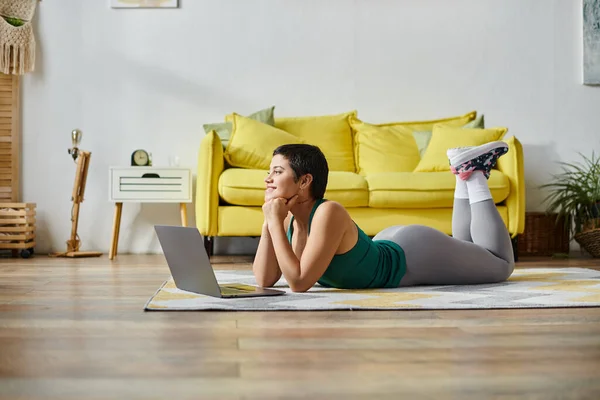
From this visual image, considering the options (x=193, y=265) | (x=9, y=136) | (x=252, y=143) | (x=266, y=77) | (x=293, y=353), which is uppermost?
(x=266, y=77)

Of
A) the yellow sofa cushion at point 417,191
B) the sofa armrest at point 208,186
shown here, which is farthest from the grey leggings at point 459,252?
the sofa armrest at point 208,186

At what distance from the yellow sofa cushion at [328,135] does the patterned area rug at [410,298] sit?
2.13m

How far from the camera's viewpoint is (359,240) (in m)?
2.26

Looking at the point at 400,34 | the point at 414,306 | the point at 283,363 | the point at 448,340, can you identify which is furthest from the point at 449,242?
the point at 400,34

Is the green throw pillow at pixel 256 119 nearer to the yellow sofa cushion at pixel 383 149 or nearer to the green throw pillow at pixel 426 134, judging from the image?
the yellow sofa cushion at pixel 383 149

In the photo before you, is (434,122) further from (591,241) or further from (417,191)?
(591,241)

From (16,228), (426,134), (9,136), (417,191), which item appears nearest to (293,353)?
(417,191)

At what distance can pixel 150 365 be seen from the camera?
1213 millimetres

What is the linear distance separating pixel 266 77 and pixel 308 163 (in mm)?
2915

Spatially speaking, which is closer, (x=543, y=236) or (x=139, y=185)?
(x=139, y=185)

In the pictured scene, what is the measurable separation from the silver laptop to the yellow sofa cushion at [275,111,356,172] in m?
2.46

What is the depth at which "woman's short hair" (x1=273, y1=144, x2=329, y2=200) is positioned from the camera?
222 cm

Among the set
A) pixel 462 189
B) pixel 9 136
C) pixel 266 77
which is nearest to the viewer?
pixel 462 189

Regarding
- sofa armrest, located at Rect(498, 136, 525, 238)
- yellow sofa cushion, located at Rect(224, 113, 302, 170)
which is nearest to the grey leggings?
sofa armrest, located at Rect(498, 136, 525, 238)
